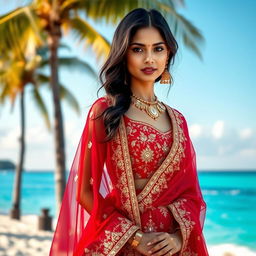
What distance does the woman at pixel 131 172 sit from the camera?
1737 mm

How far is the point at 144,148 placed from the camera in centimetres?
181

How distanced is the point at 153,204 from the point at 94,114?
0.43 m

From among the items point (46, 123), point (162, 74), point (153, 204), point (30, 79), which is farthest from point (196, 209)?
point (46, 123)

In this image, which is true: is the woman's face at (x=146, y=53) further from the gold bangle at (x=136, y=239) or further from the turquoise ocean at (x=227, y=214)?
the turquoise ocean at (x=227, y=214)

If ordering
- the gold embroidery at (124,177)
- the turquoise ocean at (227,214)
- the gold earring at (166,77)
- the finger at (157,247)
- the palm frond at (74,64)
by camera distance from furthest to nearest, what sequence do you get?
the turquoise ocean at (227,214) → the palm frond at (74,64) → the gold earring at (166,77) → the gold embroidery at (124,177) → the finger at (157,247)

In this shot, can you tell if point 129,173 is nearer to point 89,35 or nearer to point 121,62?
point 121,62

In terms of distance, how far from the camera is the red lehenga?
174 cm

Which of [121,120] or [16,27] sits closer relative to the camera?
[121,120]

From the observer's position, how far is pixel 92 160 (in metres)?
1.79

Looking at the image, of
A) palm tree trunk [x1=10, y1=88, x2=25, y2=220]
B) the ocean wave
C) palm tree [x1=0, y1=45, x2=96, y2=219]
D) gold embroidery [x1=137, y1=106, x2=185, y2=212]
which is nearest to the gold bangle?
gold embroidery [x1=137, y1=106, x2=185, y2=212]

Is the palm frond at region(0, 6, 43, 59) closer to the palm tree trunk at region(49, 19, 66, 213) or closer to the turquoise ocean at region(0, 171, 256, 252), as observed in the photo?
the palm tree trunk at region(49, 19, 66, 213)

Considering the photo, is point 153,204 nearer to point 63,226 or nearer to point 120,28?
point 63,226

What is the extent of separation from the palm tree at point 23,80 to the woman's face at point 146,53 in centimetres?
1090

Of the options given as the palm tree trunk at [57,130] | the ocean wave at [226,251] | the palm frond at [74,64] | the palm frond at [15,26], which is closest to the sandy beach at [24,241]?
the palm tree trunk at [57,130]
